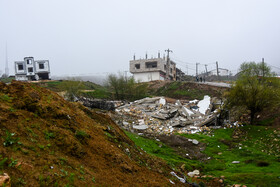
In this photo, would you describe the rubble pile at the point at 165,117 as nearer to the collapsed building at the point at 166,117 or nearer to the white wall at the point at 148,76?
the collapsed building at the point at 166,117

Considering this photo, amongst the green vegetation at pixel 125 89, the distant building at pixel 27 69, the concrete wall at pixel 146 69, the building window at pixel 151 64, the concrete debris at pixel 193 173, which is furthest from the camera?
the building window at pixel 151 64

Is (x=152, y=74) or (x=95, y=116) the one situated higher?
(x=152, y=74)

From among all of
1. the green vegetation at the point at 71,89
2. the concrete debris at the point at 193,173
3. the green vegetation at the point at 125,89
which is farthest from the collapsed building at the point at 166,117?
the green vegetation at the point at 71,89

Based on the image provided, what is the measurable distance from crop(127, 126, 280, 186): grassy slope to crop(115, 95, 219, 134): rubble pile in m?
2.55

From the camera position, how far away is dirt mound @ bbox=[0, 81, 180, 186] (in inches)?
164

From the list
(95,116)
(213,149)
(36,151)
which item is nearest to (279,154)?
(213,149)

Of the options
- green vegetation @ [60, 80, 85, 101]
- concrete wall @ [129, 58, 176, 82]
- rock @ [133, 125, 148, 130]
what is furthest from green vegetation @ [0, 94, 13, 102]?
concrete wall @ [129, 58, 176, 82]

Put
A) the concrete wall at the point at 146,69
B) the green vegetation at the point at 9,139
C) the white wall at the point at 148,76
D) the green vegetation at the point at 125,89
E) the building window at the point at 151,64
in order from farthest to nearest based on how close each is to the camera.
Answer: the building window at the point at 151,64 < the white wall at the point at 148,76 < the concrete wall at the point at 146,69 < the green vegetation at the point at 125,89 < the green vegetation at the point at 9,139

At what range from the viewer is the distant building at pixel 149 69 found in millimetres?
61875

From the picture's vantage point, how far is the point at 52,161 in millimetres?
4719

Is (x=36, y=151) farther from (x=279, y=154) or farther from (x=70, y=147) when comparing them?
(x=279, y=154)

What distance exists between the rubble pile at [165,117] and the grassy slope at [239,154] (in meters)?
2.55

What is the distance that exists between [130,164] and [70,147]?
6.58ft

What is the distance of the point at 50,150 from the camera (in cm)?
510
